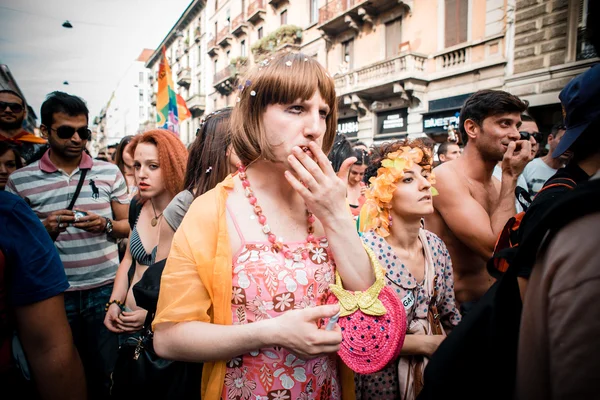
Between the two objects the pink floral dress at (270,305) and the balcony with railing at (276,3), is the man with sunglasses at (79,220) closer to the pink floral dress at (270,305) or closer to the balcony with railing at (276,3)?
the pink floral dress at (270,305)

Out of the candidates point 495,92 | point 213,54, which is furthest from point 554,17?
point 213,54

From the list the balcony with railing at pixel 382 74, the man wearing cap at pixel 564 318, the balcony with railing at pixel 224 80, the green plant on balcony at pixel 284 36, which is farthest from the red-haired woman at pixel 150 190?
the balcony with railing at pixel 224 80

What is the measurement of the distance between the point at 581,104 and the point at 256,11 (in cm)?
2261

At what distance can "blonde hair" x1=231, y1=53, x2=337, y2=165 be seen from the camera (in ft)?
3.85

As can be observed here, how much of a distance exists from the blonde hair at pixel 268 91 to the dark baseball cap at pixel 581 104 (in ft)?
2.92

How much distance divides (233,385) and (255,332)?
31 cm

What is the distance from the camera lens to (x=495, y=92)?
2615mm

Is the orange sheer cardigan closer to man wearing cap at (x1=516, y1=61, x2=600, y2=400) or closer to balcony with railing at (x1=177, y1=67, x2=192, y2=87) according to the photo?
man wearing cap at (x1=516, y1=61, x2=600, y2=400)

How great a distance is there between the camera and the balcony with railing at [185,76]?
112ft

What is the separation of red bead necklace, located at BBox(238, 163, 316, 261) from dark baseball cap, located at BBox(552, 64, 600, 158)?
0.91 metres

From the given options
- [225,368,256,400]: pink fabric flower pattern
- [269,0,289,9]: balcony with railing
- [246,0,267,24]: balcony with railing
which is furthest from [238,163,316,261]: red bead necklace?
[246,0,267,24]: balcony with railing

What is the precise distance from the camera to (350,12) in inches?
558

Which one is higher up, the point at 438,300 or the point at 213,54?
the point at 213,54

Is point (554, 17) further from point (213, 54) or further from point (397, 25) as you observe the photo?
point (213, 54)
